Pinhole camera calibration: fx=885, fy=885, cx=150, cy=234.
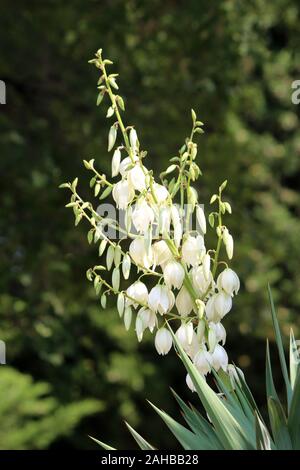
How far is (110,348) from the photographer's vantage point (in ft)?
21.2

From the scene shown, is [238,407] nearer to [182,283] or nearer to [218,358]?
[218,358]

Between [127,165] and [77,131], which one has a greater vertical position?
[77,131]

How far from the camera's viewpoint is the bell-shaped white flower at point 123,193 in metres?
1.50

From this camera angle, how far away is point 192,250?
4.87 feet

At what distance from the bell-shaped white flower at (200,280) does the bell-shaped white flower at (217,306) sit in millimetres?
23

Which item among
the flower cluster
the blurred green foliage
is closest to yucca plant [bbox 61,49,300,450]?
the flower cluster

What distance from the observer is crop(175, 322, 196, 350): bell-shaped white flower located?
150 centimetres

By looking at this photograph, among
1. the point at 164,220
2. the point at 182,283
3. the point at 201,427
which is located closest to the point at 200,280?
the point at 182,283

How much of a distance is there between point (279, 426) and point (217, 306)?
23 centimetres

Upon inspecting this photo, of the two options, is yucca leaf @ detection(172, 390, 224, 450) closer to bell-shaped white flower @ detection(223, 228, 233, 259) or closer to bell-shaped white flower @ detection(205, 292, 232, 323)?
bell-shaped white flower @ detection(205, 292, 232, 323)

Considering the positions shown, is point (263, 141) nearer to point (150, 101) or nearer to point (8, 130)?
point (150, 101)

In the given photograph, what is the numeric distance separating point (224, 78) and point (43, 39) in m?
1.08

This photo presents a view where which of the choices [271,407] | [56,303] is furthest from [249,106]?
[271,407]

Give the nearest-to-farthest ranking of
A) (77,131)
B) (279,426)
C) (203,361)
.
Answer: (279,426) → (203,361) → (77,131)
